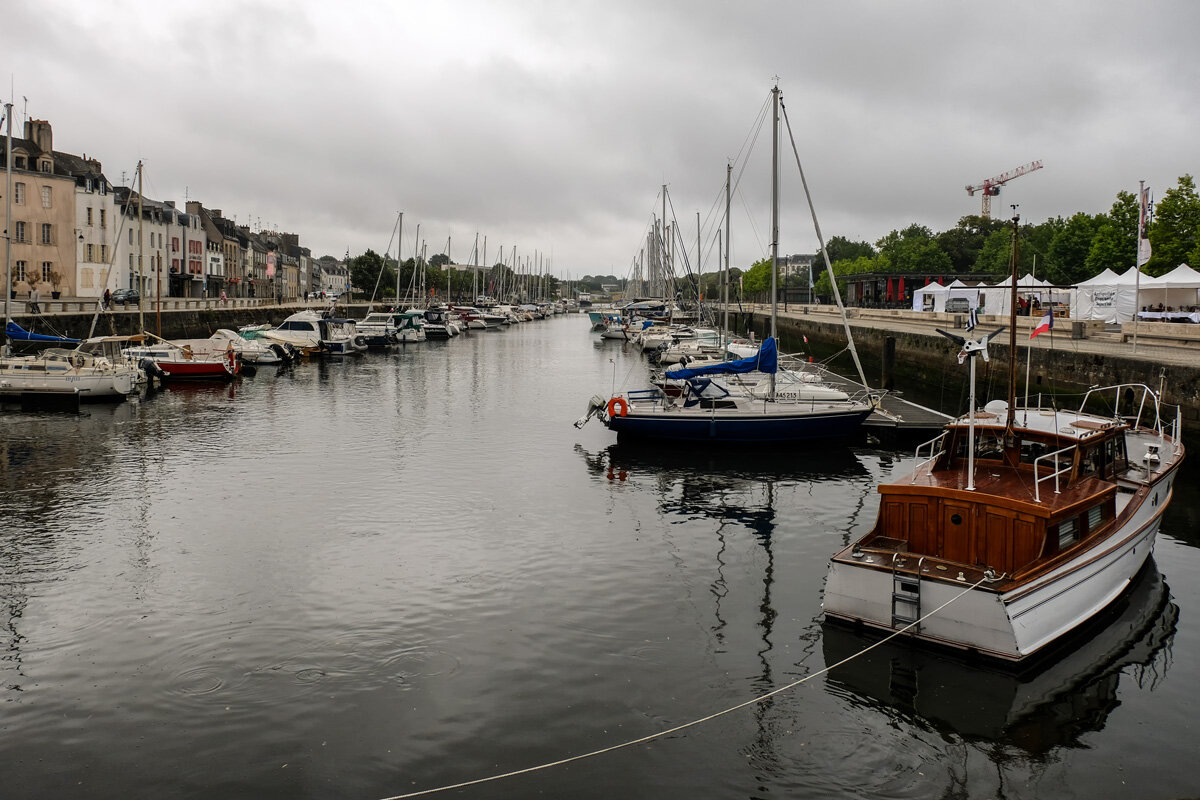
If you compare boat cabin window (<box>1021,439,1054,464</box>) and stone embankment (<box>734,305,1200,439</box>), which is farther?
stone embankment (<box>734,305,1200,439</box>)

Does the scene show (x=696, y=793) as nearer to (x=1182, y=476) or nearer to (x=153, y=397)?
(x=1182, y=476)

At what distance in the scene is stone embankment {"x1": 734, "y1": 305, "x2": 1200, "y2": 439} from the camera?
29.5m

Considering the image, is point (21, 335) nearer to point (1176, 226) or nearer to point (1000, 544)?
point (1000, 544)

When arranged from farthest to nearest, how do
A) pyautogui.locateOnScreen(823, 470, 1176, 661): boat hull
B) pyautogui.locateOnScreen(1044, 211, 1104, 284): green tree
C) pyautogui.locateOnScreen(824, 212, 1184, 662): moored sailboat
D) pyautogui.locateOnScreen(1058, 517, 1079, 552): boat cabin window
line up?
pyautogui.locateOnScreen(1044, 211, 1104, 284): green tree < pyautogui.locateOnScreen(1058, 517, 1079, 552): boat cabin window < pyautogui.locateOnScreen(824, 212, 1184, 662): moored sailboat < pyautogui.locateOnScreen(823, 470, 1176, 661): boat hull

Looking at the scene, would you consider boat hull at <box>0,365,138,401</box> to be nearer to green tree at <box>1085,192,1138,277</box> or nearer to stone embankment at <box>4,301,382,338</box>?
stone embankment at <box>4,301,382,338</box>

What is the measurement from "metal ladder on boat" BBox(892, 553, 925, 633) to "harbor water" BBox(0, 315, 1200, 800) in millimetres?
490

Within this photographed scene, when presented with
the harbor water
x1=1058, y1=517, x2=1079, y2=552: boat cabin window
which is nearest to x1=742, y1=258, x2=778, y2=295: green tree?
the harbor water

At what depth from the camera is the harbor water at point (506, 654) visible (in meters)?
10.3

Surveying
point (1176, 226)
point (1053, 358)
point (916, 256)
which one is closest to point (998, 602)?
point (1053, 358)

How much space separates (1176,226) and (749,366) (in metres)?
43.1

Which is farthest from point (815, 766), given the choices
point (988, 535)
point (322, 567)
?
point (322, 567)

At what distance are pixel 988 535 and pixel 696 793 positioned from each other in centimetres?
656

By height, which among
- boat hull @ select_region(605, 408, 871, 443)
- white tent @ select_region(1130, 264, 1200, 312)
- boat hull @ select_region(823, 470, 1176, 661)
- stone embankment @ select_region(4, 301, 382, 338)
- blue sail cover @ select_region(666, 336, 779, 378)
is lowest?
boat hull @ select_region(823, 470, 1176, 661)

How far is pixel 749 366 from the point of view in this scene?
31.2 m
